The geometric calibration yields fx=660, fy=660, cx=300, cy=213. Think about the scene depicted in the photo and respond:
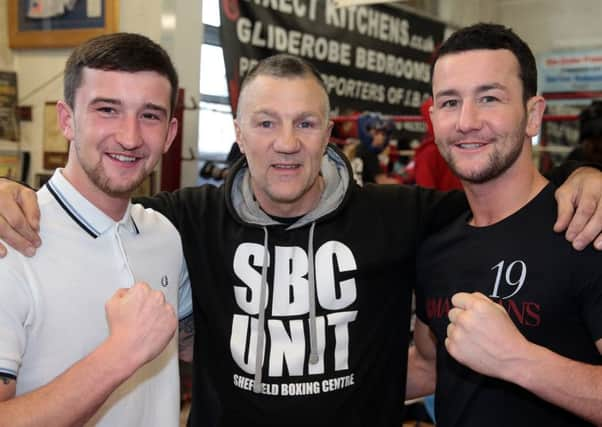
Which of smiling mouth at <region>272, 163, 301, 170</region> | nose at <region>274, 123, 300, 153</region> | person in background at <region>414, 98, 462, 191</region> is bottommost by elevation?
person in background at <region>414, 98, 462, 191</region>

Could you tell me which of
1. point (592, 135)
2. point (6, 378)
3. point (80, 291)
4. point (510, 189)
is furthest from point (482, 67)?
point (592, 135)

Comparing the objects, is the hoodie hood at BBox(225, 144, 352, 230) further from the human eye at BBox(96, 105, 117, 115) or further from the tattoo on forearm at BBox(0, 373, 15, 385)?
the tattoo on forearm at BBox(0, 373, 15, 385)

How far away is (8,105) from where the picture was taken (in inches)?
161

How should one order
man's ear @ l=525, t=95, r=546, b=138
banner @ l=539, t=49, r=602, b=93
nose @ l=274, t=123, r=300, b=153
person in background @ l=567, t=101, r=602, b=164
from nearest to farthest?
man's ear @ l=525, t=95, r=546, b=138
nose @ l=274, t=123, r=300, b=153
person in background @ l=567, t=101, r=602, b=164
banner @ l=539, t=49, r=602, b=93

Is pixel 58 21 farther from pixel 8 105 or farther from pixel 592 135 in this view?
pixel 592 135

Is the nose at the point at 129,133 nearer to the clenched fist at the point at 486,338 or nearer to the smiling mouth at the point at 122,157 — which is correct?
the smiling mouth at the point at 122,157

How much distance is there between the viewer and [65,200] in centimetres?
147

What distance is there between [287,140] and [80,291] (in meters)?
0.73

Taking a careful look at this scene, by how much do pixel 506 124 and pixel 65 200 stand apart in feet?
3.55

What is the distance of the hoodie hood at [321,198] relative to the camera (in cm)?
190

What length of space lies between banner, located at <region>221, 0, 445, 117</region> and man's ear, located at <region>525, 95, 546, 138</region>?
2934 millimetres

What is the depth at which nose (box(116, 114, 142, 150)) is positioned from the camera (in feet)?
4.82

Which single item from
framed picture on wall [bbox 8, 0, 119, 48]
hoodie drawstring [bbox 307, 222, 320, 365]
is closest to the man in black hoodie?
hoodie drawstring [bbox 307, 222, 320, 365]

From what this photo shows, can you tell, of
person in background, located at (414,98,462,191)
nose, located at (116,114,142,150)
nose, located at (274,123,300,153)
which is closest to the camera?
nose, located at (116,114,142,150)
